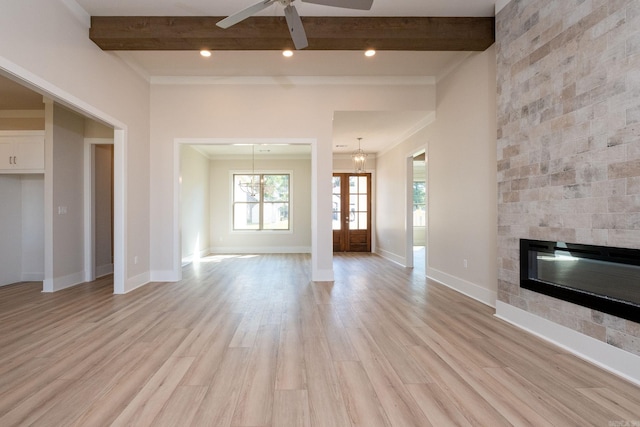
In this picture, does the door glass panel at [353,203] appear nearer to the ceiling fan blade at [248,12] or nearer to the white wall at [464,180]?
the white wall at [464,180]

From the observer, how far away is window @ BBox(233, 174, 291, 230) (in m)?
9.23

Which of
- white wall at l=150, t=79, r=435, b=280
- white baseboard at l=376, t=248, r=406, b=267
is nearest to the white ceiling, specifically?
white wall at l=150, t=79, r=435, b=280

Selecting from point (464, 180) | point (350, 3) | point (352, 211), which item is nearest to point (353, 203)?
point (352, 211)

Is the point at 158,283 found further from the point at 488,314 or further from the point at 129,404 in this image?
the point at 488,314

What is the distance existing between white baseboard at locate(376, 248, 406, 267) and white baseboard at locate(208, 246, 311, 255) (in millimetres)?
2040

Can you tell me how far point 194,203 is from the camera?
25.7 feet

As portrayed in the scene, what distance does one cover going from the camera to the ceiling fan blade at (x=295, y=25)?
2.80 metres

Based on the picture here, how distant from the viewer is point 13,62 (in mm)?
2564

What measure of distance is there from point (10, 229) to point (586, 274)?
724 cm

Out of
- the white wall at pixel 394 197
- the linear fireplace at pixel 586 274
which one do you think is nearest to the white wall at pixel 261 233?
the white wall at pixel 394 197

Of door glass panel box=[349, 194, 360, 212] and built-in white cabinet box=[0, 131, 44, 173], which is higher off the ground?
built-in white cabinet box=[0, 131, 44, 173]

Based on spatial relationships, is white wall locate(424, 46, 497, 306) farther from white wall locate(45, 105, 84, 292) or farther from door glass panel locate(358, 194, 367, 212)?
white wall locate(45, 105, 84, 292)

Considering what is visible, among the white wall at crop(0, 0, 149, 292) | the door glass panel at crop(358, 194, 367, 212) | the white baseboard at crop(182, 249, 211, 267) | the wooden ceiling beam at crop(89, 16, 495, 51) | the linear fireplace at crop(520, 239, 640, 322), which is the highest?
the wooden ceiling beam at crop(89, 16, 495, 51)

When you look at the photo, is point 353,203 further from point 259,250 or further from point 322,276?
point 322,276
